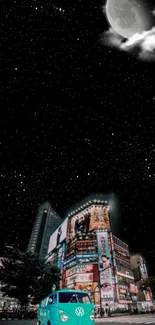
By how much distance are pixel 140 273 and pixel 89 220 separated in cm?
2606

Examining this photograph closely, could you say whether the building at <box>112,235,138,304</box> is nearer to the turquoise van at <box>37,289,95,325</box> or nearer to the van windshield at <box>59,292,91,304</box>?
the van windshield at <box>59,292,91,304</box>

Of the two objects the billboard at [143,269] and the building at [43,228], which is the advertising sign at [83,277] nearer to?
the billboard at [143,269]

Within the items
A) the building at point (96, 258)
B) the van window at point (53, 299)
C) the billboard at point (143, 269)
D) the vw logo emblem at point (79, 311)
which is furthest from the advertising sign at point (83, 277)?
the vw logo emblem at point (79, 311)

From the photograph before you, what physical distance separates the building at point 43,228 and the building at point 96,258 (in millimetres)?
33119

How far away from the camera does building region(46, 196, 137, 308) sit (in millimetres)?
52469

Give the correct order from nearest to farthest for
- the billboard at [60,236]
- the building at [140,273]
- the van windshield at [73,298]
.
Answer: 1. the van windshield at [73,298]
2. the building at [140,273]
3. the billboard at [60,236]

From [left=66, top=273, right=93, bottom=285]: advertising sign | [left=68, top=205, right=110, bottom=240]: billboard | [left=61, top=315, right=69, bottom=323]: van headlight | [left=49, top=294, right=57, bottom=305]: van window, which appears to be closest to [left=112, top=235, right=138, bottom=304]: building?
[left=66, top=273, right=93, bottom=285]: advertising sign

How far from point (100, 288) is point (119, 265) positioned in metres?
9.18

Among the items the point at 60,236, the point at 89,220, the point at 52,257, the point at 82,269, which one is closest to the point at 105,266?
the point at 82,269

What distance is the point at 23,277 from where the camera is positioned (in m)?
27.8

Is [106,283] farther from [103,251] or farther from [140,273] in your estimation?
[140,273]

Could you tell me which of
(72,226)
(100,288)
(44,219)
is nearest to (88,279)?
(100,288)

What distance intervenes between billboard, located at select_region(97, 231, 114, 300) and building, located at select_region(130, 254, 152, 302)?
23263 mm

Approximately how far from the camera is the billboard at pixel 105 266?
5106 centimetres
